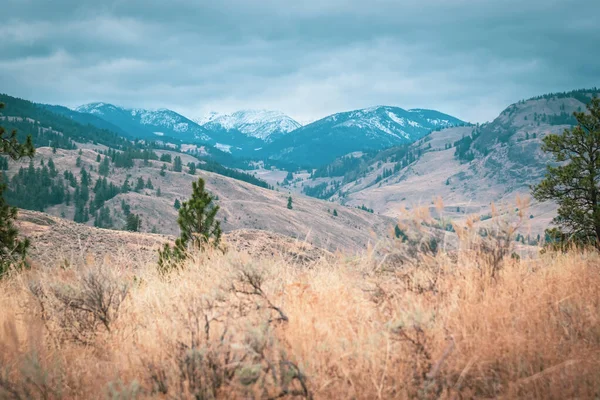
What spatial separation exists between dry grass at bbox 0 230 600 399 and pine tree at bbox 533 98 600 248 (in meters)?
14.5

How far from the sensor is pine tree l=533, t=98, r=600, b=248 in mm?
17375

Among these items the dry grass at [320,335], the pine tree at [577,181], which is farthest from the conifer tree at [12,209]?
the pine tree at [577,181]

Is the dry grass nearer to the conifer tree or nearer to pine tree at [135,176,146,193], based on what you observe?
the conifer tree

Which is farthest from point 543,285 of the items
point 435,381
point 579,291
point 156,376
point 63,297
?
point 63,297

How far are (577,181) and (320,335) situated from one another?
20932 mm

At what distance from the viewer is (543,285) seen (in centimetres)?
483

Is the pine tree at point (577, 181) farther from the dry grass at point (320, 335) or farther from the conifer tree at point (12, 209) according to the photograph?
the conifer tree at point (12, 209)

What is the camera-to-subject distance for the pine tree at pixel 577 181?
17.4 meters

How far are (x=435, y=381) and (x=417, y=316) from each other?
1.96 feet

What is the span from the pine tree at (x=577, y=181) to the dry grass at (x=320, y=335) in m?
14.5

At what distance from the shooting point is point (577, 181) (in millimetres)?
19469

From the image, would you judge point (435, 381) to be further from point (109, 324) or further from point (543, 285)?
point (109, 324)

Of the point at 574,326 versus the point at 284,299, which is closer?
the point at 574,326

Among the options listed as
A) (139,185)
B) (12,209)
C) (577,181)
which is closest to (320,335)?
(12,209)
